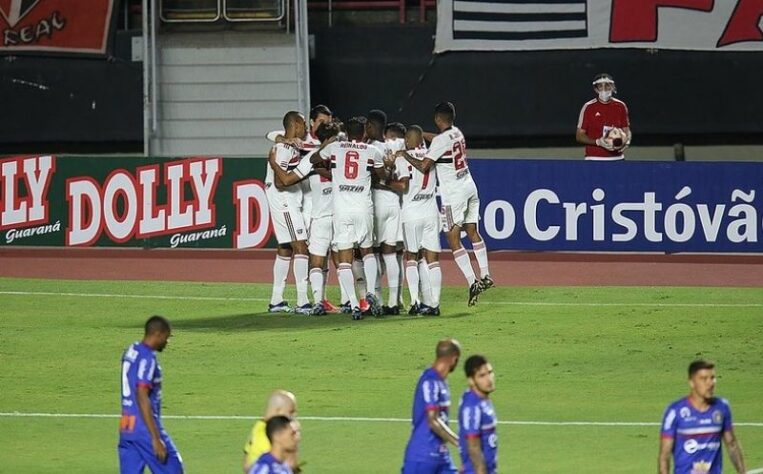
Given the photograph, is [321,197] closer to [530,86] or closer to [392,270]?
[392,270]

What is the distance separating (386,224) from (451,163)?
3.60ft

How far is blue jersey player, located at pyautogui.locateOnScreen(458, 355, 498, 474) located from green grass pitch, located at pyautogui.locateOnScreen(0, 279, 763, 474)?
2.96 m

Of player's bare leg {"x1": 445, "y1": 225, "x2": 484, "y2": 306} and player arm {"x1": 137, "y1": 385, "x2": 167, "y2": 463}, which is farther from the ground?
player's bare leg {"x1": 445, "y1": 225, "x2": 484, "y2": 306}

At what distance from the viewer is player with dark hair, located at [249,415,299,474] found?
827cm

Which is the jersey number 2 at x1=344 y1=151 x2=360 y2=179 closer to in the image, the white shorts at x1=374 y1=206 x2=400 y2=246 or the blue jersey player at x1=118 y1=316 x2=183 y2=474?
the white shorts at x1=374 y1=206 x2=400 y2=246

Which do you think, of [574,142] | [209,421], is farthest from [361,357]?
[574,142]

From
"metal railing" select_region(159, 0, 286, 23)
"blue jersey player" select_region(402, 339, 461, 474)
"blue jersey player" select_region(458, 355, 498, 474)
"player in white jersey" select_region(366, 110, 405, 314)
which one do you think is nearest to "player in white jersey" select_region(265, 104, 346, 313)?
"player in white jersey" select_region(366, 110, 405, 314)

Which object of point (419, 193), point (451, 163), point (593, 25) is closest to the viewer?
point (419, 193)

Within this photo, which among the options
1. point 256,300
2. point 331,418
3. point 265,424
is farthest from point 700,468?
point 256,300

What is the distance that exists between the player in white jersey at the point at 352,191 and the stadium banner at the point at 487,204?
6.41 m

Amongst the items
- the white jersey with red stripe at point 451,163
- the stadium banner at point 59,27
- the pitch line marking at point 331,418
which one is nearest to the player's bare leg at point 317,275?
the white jersey with red stripe at point 451,163

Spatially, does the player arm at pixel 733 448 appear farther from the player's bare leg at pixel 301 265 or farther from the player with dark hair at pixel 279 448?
the player's bare leg at pixel 301 265

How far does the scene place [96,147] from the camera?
29.7 m

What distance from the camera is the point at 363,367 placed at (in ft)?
56.3
